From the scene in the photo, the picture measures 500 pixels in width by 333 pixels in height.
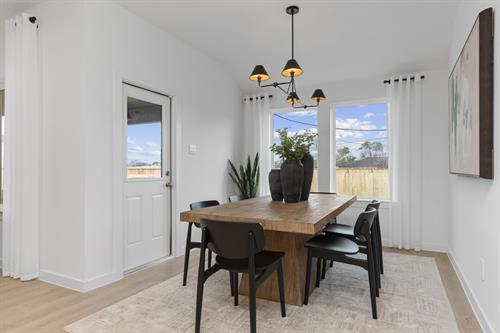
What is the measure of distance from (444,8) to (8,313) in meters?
4.64

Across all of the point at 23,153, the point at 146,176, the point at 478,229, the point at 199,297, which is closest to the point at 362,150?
the point at 478,229

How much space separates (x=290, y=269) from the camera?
2418mm

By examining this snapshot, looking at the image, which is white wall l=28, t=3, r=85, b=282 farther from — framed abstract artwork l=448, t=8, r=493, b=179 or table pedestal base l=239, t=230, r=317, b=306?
framed abstract artwork l=448, t=8, r=493, b=179

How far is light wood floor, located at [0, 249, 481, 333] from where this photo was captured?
2.10 metres

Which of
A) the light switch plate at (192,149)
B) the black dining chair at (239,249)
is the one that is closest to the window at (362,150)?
the light switch plate at (192,149)

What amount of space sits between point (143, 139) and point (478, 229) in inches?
127

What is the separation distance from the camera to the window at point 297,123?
4.88 m

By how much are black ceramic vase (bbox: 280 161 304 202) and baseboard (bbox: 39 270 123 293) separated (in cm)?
183

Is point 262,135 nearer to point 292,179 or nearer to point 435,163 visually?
point 292,179

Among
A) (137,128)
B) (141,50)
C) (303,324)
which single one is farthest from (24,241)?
(303,324)

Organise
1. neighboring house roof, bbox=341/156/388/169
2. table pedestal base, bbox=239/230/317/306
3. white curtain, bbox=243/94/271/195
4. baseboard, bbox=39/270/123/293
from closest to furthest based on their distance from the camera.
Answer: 1. table pedestal base, bbox=239/230/317/306
2. baseboard, bbox=39/270/123/293
3. neighboring house roof, bbox=341/156/388/169
4. white curtain, bbox=243/94/271/195

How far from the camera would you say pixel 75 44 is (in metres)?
2.77

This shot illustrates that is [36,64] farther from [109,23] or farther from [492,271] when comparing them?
[492,271]

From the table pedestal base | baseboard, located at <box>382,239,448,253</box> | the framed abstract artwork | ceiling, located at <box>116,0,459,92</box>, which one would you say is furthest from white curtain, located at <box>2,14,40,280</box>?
baseboard, located at <box>382,239,448,253</box>
